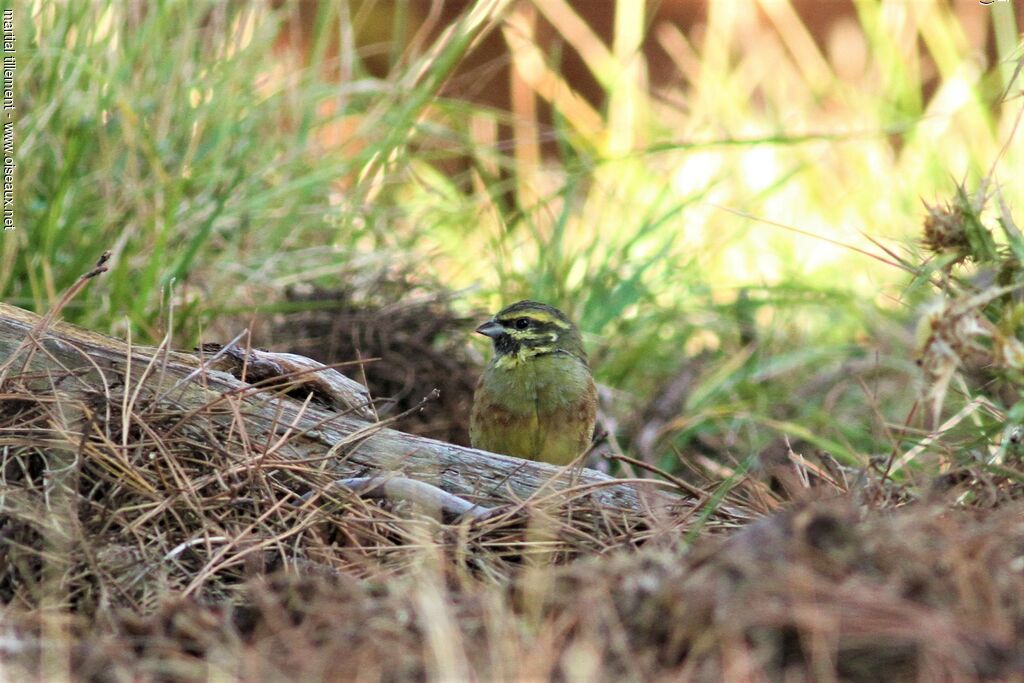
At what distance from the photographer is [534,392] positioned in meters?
4.66

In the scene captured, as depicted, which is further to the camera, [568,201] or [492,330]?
[568,201]

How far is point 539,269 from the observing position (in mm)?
6254

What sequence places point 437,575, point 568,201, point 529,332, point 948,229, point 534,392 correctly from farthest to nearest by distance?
point 568,201 < point 529,332 < point 534,392 < point 948,229 < point 437,575

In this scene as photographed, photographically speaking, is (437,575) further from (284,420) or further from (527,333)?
(527,333)

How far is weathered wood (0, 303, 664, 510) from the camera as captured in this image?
3.38m

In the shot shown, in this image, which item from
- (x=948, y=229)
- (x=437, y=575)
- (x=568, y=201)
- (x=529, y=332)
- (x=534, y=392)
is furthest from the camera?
(x=568, y=201)

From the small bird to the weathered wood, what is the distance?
3.22 ft

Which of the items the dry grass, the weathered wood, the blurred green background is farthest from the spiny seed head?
the weathered wood

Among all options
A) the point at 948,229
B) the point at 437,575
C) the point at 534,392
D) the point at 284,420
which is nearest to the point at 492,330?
the point at 534,392

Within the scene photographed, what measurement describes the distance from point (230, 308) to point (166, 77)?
124 centimetres

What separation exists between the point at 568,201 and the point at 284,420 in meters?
3.05

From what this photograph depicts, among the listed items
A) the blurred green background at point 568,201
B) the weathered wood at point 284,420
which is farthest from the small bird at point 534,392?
the weathered wood at point 284,420

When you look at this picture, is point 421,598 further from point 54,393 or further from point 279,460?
point 54,393

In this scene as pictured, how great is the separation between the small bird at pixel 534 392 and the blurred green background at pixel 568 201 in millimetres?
284
